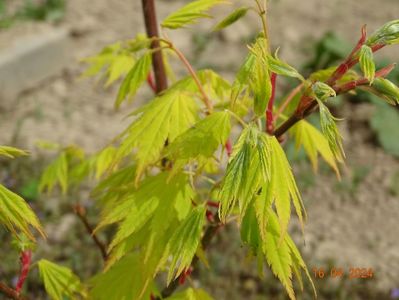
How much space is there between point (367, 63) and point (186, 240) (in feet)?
1.69

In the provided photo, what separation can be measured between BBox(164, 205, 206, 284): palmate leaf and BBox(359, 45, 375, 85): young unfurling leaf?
1.44 ft

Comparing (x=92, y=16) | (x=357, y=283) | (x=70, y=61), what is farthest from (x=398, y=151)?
(x=92, y=16)

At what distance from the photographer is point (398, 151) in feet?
14.5

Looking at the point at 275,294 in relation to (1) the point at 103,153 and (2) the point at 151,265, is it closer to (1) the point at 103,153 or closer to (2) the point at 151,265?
(1) the point at 103,153

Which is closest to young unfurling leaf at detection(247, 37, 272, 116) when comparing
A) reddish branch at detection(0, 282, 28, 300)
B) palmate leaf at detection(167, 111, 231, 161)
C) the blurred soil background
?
palmate leaf at detection(167, 111, 231, 161)

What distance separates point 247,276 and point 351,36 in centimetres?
328

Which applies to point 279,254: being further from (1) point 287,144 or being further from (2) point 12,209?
(1) point 287,144

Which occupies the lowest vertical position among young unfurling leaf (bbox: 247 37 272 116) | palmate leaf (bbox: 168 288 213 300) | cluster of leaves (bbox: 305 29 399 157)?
cluster of leaves (bbox: 305 29 399 157)

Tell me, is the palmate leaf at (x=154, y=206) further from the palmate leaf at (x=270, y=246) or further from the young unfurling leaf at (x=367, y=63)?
the young unfurling leaf at (x=367, y=63)

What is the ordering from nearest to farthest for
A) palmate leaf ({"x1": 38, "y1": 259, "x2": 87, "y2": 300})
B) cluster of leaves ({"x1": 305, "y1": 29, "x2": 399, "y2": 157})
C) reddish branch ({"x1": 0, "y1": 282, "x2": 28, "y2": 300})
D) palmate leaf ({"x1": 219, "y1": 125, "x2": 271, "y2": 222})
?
palmate leaf ({"x1": 219, "y1": 125, "x2": 271, "y2": 222})
reddish branch ({"x1": 0, "y1": 282, "x2": 28, "y2": 300})
palmate leaf ({"x1": 38, "y1": 259, "x2": 87, "y2": 300})
cluster of leaves ({"x1": 305, "y1": 29, "x2": 399, "y2": 157})

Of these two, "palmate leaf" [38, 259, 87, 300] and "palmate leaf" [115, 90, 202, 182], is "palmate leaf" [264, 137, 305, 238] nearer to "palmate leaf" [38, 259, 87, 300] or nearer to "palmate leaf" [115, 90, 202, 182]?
"palmate leaf" [115, 90, 202, 182]

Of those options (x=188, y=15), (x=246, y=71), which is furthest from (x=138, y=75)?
(x=246, y=71)

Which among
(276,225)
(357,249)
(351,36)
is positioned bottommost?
(357,249)

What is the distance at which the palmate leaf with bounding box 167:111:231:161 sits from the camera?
1299 millimetres
